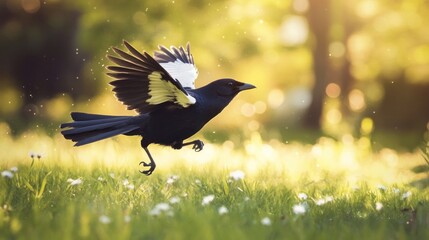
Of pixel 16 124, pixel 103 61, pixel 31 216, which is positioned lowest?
pixel 31 216

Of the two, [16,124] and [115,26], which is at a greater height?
[115,26]

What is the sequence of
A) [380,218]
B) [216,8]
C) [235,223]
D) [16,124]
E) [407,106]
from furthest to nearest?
[407,106], [216,8], [16,124], [380,218], [235,223]

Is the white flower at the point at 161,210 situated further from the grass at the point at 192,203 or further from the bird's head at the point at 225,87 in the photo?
the bird's head at the point at 225,87

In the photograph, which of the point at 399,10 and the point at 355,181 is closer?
the point at 355,181

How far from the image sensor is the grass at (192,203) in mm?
3523

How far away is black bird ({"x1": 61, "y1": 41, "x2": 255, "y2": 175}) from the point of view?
4762 mm

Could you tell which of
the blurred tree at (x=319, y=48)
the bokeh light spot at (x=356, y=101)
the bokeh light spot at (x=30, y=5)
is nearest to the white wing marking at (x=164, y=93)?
the bokeh light spot at (x=356, y=101)

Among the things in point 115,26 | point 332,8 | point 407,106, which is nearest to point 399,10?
point 332,8

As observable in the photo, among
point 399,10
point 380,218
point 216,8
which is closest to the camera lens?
point 380,218

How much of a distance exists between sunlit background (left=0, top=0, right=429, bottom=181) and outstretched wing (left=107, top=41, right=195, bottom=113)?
25.2 feet

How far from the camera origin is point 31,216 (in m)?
3.80

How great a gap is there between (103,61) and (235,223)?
1130 centimetres

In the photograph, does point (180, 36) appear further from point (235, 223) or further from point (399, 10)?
point (235, 223)

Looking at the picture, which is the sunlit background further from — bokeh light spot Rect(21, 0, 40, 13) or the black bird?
the black bird
